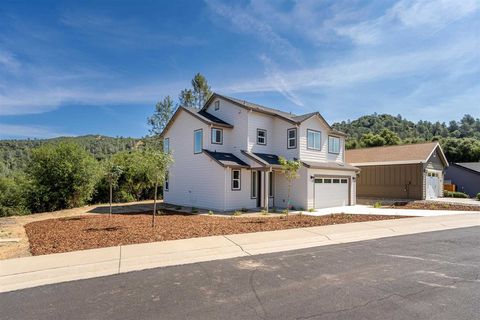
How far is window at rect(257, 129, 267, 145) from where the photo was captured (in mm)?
21031

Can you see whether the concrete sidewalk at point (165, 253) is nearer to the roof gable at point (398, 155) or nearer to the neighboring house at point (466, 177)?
the roof gable at point (398, 155)

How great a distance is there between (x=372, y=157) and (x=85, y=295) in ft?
99.8

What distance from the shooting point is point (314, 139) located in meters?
21.6

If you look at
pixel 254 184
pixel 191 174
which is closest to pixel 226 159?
pixel 254 184

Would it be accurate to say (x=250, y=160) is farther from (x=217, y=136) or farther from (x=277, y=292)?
(x=277, y=292)

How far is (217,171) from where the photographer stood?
62.4 ft

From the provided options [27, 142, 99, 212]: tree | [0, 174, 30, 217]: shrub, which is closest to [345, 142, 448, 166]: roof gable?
[27, 142, 99, 212]: tree

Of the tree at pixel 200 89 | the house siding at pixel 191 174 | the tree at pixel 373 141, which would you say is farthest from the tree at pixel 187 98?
the tree at pixel 373 141

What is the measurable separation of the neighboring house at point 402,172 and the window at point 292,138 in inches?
513

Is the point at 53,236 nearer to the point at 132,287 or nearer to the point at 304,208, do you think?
the point at 132,287

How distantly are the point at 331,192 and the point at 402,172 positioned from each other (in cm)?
1082

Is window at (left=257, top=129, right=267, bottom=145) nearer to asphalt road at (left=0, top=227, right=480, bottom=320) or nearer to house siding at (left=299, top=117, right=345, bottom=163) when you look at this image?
house siding at (left=299, top=117, right=345, bottom=163)

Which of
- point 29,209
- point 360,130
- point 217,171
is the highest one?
point 360,130

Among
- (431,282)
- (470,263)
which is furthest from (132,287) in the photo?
(470,263)
